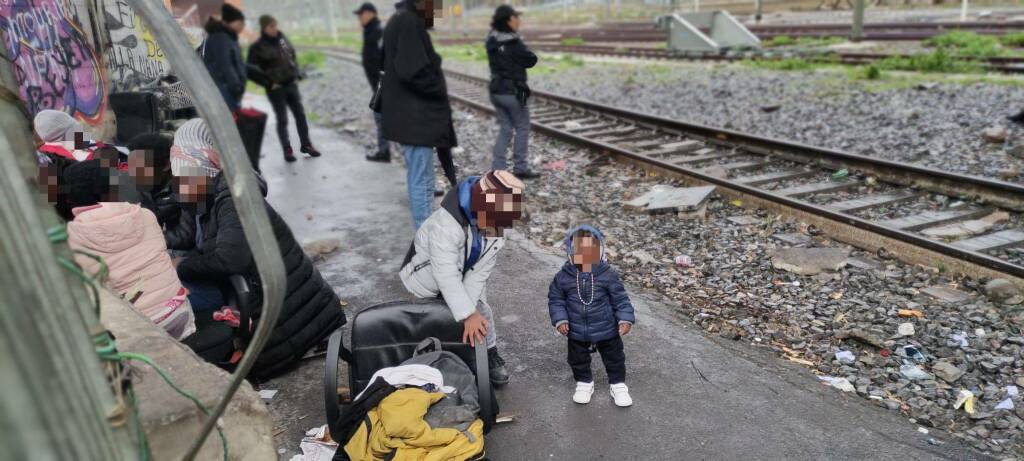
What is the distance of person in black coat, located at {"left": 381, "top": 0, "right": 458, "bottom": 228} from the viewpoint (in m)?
5.40

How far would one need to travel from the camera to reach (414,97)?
5.78 m

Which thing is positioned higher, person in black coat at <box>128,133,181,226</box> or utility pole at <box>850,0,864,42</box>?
utility pole at <box>850,0,864,42</box>

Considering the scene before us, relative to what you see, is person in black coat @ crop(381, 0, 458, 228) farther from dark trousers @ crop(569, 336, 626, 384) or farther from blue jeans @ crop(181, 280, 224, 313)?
dark trousers @ crop(569, 336, 626, 384)

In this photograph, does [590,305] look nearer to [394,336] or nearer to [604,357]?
[604,357]

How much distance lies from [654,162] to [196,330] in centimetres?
577

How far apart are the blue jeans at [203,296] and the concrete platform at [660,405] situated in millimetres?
555

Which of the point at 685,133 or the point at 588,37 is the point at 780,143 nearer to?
the point at 685,133

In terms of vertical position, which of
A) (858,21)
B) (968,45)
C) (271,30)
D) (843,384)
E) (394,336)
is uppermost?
(271,30)

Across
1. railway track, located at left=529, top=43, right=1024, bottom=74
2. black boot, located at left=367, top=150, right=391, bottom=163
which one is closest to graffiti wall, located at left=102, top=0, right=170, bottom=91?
black boot, located at left=367, top=150, right=391, bottom=163

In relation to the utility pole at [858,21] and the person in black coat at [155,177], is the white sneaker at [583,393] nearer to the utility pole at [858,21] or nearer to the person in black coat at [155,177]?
the person in black coat at [155,177]

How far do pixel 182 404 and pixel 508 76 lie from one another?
6.28 metres

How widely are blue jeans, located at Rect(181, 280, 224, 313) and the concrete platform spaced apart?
55 cm

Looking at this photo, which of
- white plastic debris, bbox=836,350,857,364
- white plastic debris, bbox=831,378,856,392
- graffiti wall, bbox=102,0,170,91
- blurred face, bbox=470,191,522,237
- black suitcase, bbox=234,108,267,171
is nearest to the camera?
blurred face, bbox=470,191,522,237

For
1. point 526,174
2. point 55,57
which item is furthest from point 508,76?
point 55,57
